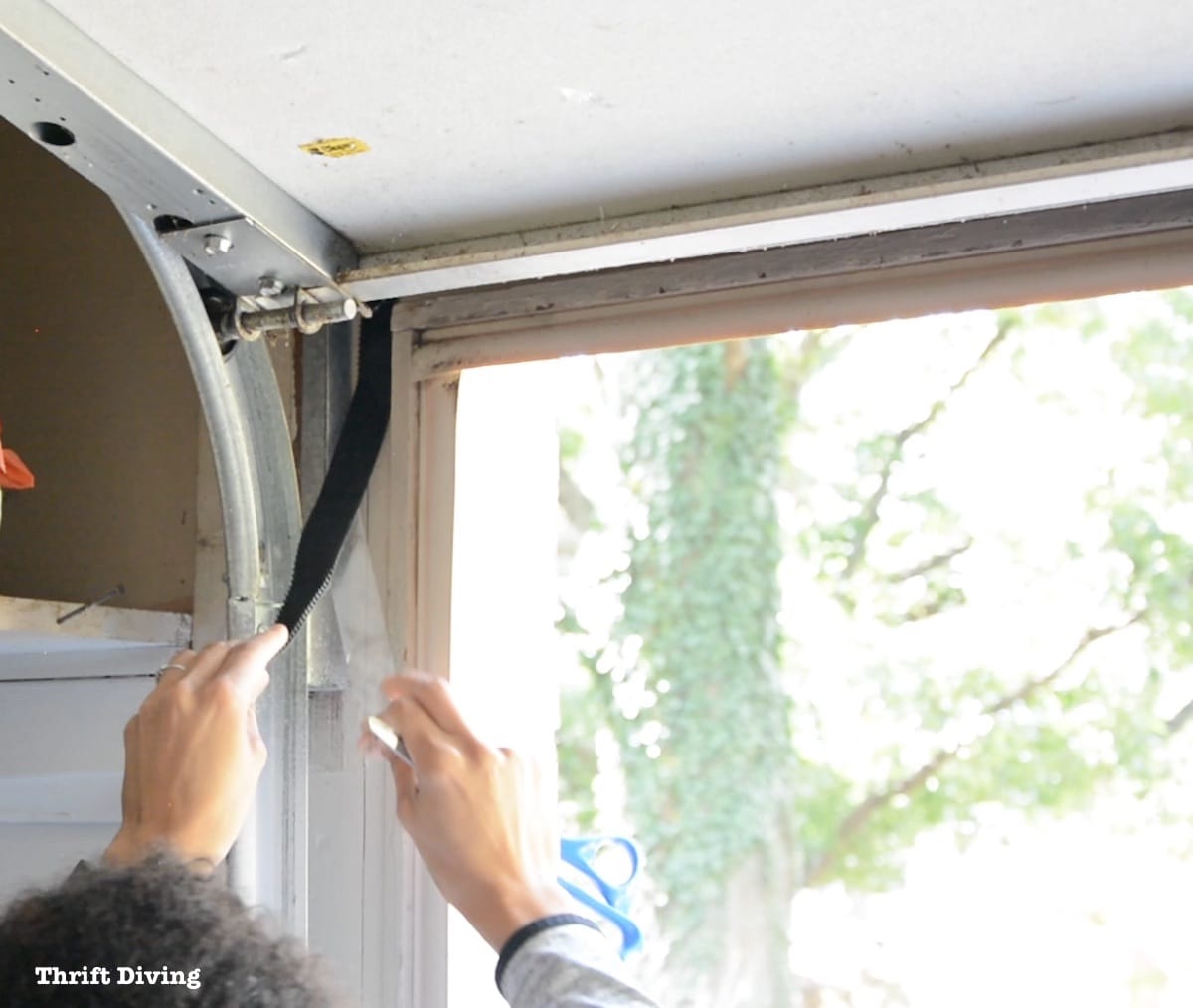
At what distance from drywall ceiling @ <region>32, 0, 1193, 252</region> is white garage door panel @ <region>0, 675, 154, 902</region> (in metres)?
0.42

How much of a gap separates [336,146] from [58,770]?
525mm

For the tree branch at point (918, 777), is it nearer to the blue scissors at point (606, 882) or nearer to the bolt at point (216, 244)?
the blue scissors at point (606, 882)

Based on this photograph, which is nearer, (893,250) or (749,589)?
(893,250)

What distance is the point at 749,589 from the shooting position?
15.5ft

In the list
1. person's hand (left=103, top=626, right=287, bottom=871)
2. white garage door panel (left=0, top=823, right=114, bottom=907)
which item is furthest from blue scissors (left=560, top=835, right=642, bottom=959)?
white garage door panel (left=0, top=823, right=114, bottom=907)

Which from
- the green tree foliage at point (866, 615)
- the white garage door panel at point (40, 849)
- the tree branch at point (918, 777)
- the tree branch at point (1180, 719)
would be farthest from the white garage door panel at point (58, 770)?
the tree branch at point (1180, 719)

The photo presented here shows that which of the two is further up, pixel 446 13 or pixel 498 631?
pixel 446 13

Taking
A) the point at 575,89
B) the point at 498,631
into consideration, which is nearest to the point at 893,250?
the point at 575,89

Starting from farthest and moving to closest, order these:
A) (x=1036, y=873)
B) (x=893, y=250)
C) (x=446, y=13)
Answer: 1. (x=1036, y=873)
2. (x=893, y=250)
3. (x=446, y=13)

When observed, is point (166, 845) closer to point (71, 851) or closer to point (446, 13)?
point (71, 851)

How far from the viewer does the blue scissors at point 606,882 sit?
88cm

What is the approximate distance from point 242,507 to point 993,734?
13.6 feet

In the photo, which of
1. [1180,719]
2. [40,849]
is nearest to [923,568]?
[1180,719]

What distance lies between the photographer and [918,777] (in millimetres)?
4594
